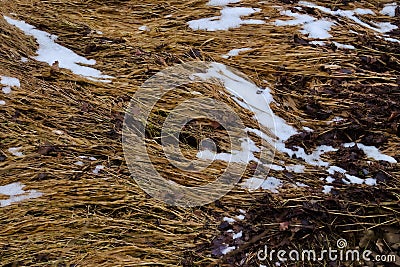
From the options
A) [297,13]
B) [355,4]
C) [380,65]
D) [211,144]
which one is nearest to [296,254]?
[211,144]

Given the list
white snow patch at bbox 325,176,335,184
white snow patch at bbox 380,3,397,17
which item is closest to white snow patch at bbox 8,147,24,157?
white snow patch at bbox 325,176,335,184

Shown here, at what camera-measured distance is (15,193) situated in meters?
1.92

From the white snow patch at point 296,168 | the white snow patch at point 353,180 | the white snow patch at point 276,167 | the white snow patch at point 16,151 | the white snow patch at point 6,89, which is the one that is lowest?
the white snow patch at point 353,180

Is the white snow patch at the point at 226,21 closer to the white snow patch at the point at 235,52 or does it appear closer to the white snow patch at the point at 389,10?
the white snow patch at the point at 235,52

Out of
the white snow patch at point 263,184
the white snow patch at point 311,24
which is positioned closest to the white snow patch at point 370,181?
the white snow patch at point 263,184

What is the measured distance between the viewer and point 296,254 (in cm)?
171

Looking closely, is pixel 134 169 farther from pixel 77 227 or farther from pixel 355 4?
pixel 355 4

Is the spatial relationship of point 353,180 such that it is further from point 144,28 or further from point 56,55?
point 56,55

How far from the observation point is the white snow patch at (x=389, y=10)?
8.77ft

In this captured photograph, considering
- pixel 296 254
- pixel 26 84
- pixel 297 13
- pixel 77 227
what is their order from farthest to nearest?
→ 1. pixel 297 13
2. pixel 26 84
3. pixel 77 227
4. pixel 296 254

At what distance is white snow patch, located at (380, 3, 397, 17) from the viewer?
2.67 metres

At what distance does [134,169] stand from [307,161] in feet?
2.81

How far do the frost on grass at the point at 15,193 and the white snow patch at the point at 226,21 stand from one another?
4.68ft

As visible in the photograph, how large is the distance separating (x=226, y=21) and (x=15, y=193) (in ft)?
5.37
